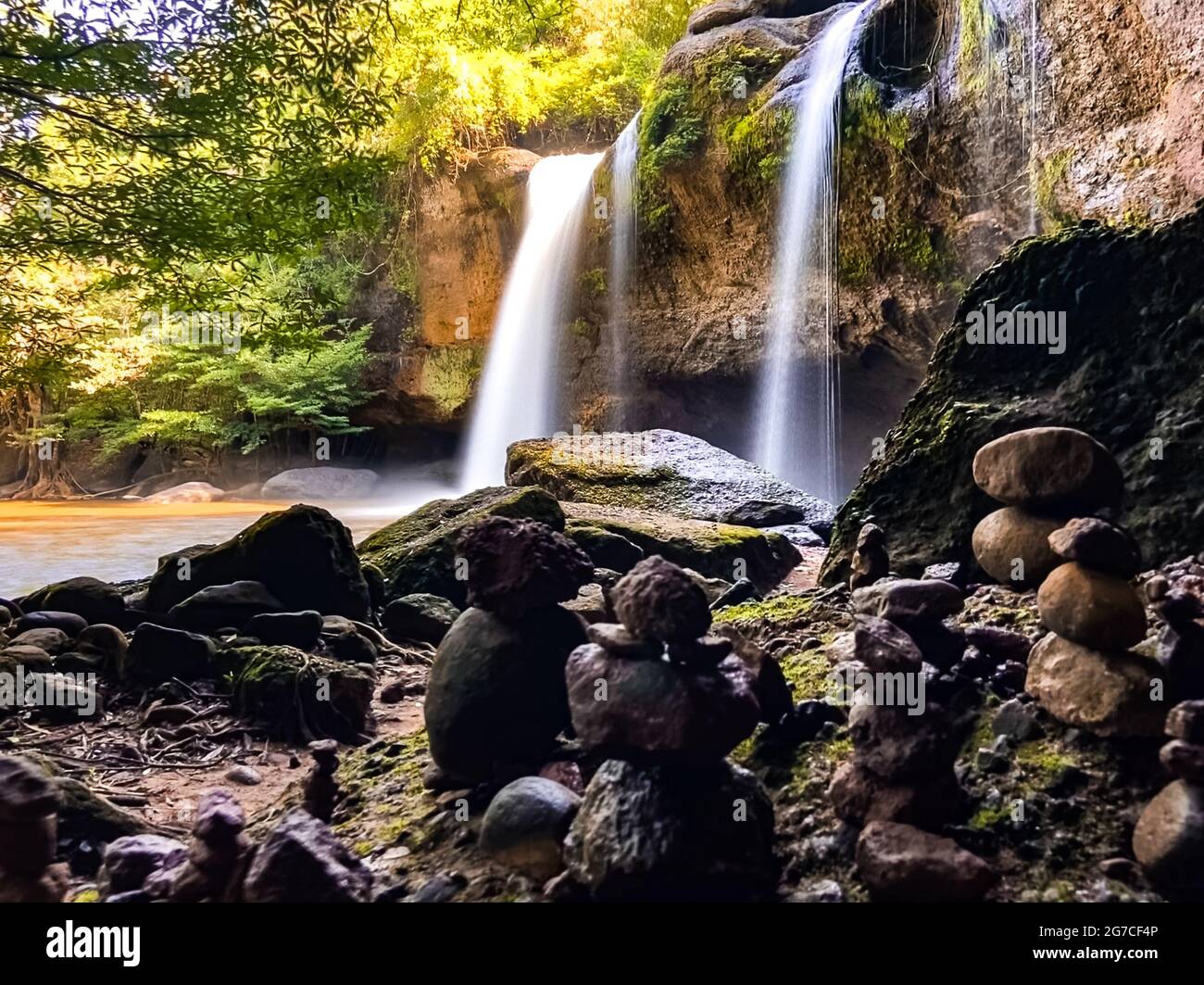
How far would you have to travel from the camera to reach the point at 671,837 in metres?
→ 1.33

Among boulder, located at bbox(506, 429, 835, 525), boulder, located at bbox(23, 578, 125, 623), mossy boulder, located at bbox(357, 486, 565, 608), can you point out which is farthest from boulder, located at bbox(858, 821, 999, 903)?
boulder, located at bbox(506, 429, 835, 525)

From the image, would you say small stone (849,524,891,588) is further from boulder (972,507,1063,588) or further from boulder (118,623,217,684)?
boulder (118,623,217,684)

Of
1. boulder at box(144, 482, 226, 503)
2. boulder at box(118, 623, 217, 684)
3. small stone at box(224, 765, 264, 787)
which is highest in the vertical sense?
boulder at box(144, 482, 226, 503)

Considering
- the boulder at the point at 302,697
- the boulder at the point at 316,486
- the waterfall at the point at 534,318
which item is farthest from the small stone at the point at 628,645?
the boulder at the point at 316,486

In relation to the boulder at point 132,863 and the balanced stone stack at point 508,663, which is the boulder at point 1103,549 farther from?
the boulder at point 132,863

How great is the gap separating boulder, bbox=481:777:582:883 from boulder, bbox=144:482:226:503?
14.0 meters

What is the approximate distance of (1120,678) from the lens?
60.6 inches

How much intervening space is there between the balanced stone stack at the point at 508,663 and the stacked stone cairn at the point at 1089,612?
104cm

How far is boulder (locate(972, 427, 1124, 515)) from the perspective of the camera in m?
2.12

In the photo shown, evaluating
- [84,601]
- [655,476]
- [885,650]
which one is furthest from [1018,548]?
[655,476]

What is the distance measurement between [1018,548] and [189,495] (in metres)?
14.8
